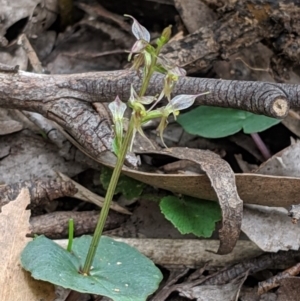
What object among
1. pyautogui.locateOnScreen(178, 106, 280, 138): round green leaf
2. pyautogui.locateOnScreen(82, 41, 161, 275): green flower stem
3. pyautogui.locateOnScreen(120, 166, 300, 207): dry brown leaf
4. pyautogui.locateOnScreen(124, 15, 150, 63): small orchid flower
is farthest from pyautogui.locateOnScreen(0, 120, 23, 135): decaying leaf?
pyautogui.locateOnScreen(124, 15, 150, 63): small orchid flower

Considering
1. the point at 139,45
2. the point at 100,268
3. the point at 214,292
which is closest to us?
the point at 139,45

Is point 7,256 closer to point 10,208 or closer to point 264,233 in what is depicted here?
point 10,208

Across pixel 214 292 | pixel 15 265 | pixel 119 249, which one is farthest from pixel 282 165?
pixel 15 265

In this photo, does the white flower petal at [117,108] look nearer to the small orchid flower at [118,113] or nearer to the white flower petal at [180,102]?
the small orchid flower at [118,113]

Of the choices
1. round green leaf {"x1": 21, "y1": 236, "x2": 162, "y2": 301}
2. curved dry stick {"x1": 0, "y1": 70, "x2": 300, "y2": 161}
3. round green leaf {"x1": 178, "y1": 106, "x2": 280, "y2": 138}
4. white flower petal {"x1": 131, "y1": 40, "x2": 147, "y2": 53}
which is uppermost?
white flower petal {"x1": 131, "y1": 40, "x2": 147, "y2": 53}

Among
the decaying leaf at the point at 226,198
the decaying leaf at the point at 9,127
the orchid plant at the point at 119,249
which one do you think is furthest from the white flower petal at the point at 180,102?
the decaying leaf at the point at 9,127

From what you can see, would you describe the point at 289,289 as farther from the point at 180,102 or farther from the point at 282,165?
the point at 180,102

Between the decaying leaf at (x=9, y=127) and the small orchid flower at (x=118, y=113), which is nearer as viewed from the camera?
the small orchid flower at (x=118, y=113)

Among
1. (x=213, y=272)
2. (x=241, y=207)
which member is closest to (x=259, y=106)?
(x=241, y=207)

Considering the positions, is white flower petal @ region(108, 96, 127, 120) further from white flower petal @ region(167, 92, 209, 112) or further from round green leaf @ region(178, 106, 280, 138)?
round green leaf @ region(178, 106, 280, 138)
